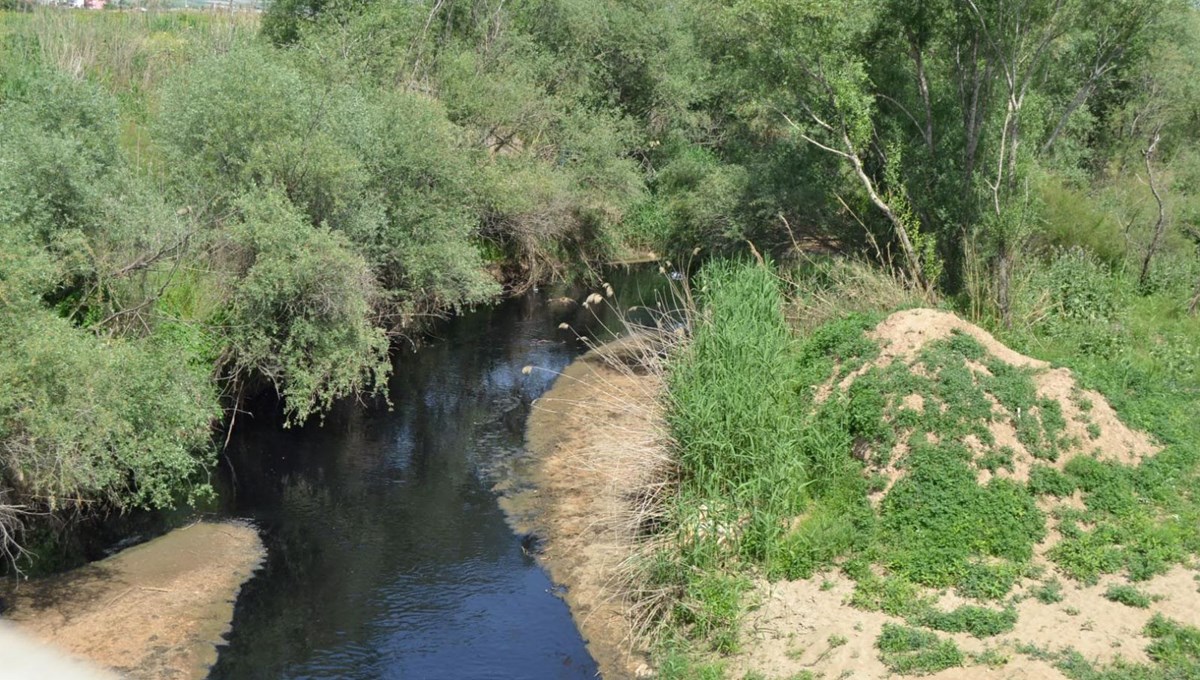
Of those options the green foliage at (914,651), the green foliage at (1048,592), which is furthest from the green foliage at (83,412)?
the green foliage at (1048,592)

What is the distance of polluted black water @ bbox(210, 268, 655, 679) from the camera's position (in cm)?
1332

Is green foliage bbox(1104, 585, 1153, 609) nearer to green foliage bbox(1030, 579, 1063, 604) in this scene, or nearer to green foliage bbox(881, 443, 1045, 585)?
green foliage bbox(1030, 579, 1063, 604)

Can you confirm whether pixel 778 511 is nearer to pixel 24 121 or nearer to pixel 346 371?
pixel 346 371

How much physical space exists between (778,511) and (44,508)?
10.7m

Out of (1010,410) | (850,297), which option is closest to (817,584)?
(1010,410)

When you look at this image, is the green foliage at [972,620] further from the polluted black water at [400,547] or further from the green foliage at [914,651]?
the polluted black water at [400,547]

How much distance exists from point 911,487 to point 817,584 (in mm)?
1818

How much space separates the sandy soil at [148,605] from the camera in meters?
13.0

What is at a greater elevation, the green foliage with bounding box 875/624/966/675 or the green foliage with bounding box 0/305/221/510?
the green foliage with bounding box 0/305/221/510

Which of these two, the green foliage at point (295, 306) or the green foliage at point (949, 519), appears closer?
the green foliage at point (949, 519)

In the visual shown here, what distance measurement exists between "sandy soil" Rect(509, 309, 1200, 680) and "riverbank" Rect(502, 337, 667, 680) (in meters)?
0.02

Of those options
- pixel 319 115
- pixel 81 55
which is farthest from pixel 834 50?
pixel 81 55

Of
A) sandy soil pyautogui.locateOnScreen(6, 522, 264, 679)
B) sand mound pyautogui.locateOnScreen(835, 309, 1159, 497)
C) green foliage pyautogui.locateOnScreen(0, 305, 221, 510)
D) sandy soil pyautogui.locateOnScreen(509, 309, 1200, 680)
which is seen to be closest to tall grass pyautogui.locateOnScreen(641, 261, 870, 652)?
sandy soil pyautogui.locateOnScreen(509, 309, 1200, 680)

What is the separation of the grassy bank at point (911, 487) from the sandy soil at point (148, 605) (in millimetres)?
5913
